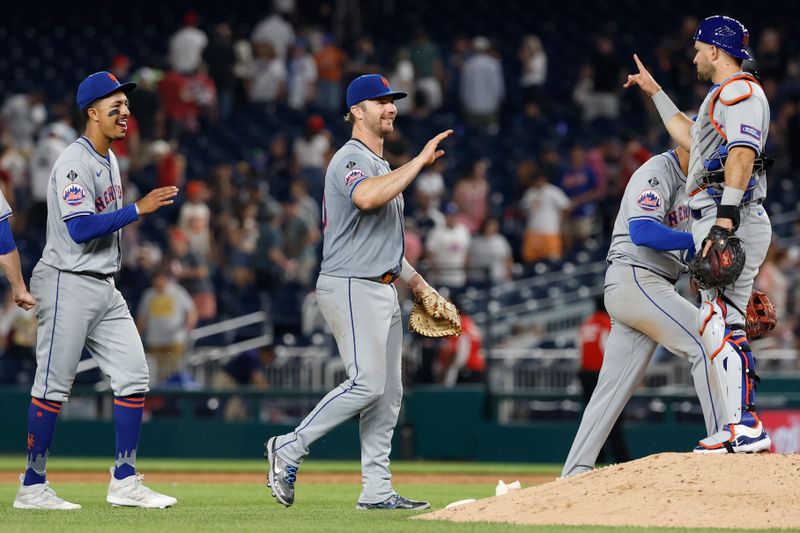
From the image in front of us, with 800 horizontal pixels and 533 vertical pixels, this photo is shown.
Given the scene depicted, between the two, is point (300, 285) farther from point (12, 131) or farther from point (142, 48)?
point (142, 48)

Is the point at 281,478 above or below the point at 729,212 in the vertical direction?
below

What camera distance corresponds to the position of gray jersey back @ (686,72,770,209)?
7164 mm

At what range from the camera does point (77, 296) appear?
7957 mm

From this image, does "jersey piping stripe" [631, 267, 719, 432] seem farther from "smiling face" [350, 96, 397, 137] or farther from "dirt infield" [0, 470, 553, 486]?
"dirt infield" [0, 470, 553, 486]

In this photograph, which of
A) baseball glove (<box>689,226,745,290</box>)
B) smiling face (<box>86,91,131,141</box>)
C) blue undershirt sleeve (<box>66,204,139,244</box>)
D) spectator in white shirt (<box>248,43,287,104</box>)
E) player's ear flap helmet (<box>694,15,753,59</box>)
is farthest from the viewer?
spectator in white shirt (<box>248,43,287,104</box>)

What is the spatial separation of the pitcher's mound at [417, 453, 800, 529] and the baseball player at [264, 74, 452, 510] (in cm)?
74

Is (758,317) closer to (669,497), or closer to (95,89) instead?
(669,497)

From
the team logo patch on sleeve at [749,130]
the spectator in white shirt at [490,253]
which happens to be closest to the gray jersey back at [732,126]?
the team logo patch on sleeve at [749,130]

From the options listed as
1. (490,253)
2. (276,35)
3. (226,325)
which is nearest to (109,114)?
(226,325)

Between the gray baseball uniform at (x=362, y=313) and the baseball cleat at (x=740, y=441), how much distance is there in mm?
1658

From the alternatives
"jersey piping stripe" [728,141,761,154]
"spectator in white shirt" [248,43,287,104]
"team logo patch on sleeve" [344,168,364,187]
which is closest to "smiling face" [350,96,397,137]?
A: "team logo patch on sleeve" [344,168,364,187]

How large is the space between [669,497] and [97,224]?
3306 millimetres

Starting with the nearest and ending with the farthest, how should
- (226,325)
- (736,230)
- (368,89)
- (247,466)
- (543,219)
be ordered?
(736,230) → (368,89) → (247,466) → (226,325) → (543,219)

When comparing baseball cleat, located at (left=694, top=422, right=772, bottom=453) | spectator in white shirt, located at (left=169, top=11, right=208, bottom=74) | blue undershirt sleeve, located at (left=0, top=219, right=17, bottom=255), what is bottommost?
baseball cleat, located at (left=694, top=422, right=772, bottom=453)
